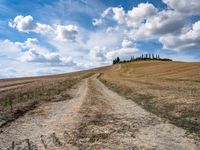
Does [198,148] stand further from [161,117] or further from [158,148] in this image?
[161,117]

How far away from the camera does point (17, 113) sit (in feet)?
71.9

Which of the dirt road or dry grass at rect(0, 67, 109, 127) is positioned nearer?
the dirt road

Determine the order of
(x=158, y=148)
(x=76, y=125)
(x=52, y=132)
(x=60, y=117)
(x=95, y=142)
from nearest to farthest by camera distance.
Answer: (x=158, y=148), (x=95, y=142), (x=52, y=132), (x=76, y=125), (x=60, y=117)

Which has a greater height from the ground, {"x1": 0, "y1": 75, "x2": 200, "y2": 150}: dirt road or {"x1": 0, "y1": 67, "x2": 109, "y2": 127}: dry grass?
{"x1": 0, "y1": 75, "x2": 200, "y2": 150}: dirt road

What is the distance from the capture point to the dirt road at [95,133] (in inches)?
491

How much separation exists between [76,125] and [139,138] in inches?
156

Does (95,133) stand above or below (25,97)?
above

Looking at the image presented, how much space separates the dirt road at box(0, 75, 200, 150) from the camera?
12.5 metres

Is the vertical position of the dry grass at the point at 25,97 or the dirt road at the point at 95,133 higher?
the dirt road at the point at 95,133

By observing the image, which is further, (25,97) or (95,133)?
(25,97)

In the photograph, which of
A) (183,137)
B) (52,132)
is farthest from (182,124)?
(52,132)

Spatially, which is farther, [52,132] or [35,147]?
[52,132]

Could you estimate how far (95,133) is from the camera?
578 inches

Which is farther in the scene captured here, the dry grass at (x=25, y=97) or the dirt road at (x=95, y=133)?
the dry grass at (x=25, y=97)
